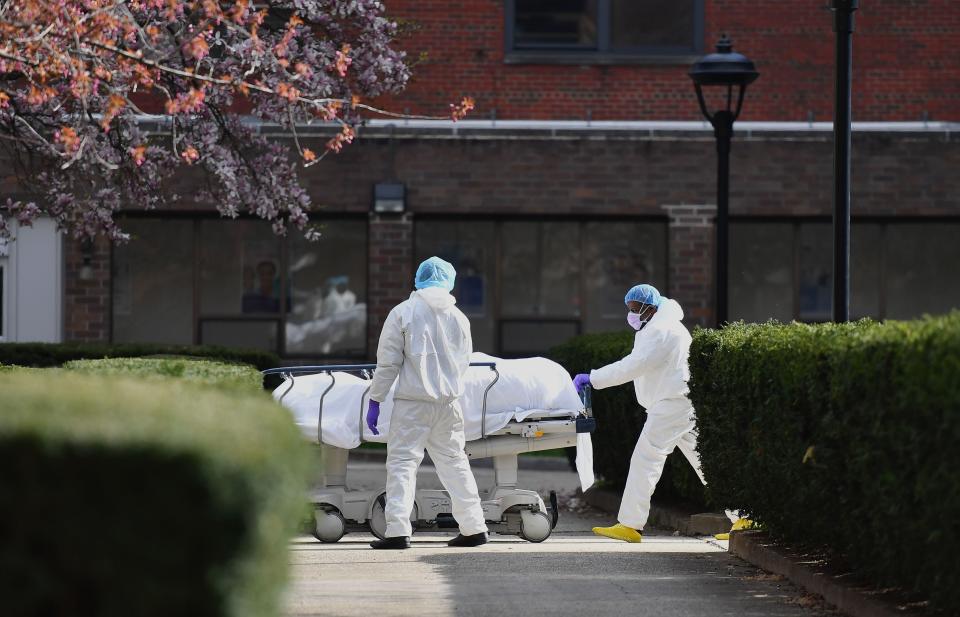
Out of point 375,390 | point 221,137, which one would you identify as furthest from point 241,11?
point 221,137

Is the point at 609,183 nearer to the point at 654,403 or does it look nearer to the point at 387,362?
the point at 654,403

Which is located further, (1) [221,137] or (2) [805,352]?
(1) [221,137]

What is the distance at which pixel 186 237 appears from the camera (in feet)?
68.3

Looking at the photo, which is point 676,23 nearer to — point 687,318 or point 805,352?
point 687,318

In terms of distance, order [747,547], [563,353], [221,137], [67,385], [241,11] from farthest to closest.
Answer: [563,353]
[221,137]
[747,547]
[241,11]
[67,385]

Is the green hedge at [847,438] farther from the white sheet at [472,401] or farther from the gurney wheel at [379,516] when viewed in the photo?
Answer: the gurney wheel at [379,516]

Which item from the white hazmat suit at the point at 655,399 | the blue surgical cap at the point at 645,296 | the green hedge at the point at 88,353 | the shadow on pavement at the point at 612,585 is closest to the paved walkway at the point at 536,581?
the shadow on pavement at the point at 612,585

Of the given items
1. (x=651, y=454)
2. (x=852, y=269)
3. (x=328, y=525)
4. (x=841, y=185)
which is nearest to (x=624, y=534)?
(x=651, y=454)

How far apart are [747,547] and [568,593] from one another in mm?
1939

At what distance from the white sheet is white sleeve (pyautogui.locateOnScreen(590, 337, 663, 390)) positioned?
0.39 meters

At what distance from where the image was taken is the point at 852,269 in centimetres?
2120

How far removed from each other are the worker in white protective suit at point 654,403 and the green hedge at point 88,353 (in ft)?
17.8

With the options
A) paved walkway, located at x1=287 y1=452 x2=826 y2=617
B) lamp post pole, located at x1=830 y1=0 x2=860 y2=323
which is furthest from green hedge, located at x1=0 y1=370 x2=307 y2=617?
lamp post pole, located at x1=830 y1=0 x2=860 y2=323

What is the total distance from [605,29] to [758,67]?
1.96 m
